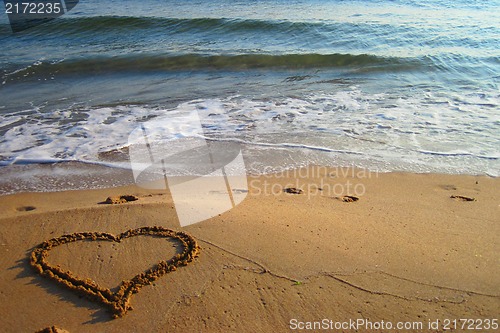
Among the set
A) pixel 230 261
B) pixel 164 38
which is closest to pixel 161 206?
pixel 230 261

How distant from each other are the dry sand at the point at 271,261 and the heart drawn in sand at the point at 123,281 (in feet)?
0.14

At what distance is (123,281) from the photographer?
108 inches

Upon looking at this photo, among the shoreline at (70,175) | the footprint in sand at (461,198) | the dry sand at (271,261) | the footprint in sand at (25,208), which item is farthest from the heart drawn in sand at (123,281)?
the footprint in sand at (461,198)

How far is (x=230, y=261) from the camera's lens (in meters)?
2.99

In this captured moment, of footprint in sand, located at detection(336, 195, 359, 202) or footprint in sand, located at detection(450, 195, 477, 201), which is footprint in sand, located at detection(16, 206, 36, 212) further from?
footprint in sand, located at detection(450, 195, 477, 201)

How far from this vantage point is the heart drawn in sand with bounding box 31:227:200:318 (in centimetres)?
262

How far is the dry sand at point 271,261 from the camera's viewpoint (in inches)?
100

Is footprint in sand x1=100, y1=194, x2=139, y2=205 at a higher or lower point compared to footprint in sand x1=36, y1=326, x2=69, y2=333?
higher

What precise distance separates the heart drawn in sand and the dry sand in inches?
1.7

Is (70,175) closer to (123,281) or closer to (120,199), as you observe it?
(120,199)

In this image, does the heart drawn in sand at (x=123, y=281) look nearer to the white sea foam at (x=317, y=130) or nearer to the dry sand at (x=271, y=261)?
the dry sand at (x=271, y=261)

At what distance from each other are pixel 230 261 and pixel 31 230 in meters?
1.67

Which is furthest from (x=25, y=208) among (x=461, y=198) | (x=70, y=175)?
(x=461, y=198)

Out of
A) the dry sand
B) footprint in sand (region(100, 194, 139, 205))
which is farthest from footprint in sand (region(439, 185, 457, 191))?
footprint in sand (region(100, 194, 139, 205))
